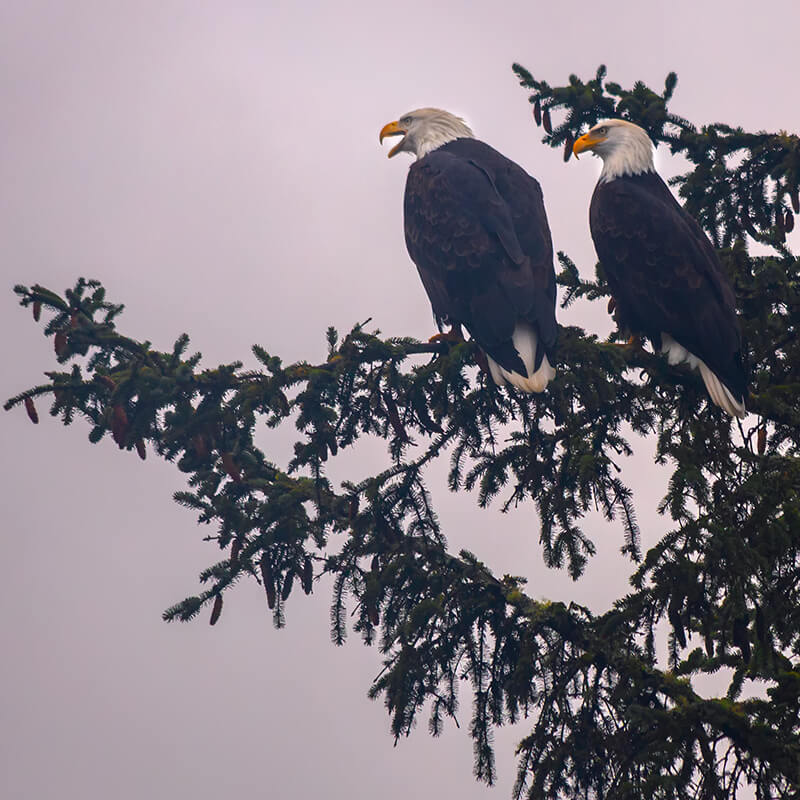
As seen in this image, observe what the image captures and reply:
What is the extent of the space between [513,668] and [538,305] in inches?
76.8

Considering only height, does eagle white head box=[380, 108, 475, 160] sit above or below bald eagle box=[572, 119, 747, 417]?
above

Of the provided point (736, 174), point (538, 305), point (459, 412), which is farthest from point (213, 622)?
point (736, 174)

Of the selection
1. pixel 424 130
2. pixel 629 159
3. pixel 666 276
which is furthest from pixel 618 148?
pixel 424 130

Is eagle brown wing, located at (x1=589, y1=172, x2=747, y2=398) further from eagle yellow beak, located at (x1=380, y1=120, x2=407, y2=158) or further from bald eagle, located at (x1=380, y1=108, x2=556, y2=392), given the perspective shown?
eagle yellow beak, located at (x1=380, y1=120, x2=407, y2=158)

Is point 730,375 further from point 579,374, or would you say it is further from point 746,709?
point 746,709

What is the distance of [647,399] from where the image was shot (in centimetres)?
504

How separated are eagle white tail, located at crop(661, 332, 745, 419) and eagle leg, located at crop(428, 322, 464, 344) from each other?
114 centimetres

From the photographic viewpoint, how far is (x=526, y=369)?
17.0 ft

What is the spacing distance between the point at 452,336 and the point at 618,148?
2.00 meters

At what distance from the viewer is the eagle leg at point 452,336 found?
5793 millimetres

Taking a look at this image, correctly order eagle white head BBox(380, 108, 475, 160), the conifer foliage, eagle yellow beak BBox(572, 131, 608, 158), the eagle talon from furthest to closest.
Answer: eagle white head BBox(380, 108, 475, 160), eagle yellow beak BBox(572, 131, 608, 158), the eagle talon, the conifer foliage

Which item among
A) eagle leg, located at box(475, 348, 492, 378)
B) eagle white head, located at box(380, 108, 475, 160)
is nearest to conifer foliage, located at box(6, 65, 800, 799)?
eagle leg, located at box(475, 348, 492, 378)

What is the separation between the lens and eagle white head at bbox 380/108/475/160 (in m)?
7.59

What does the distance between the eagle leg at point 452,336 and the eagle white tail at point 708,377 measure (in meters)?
1.14
